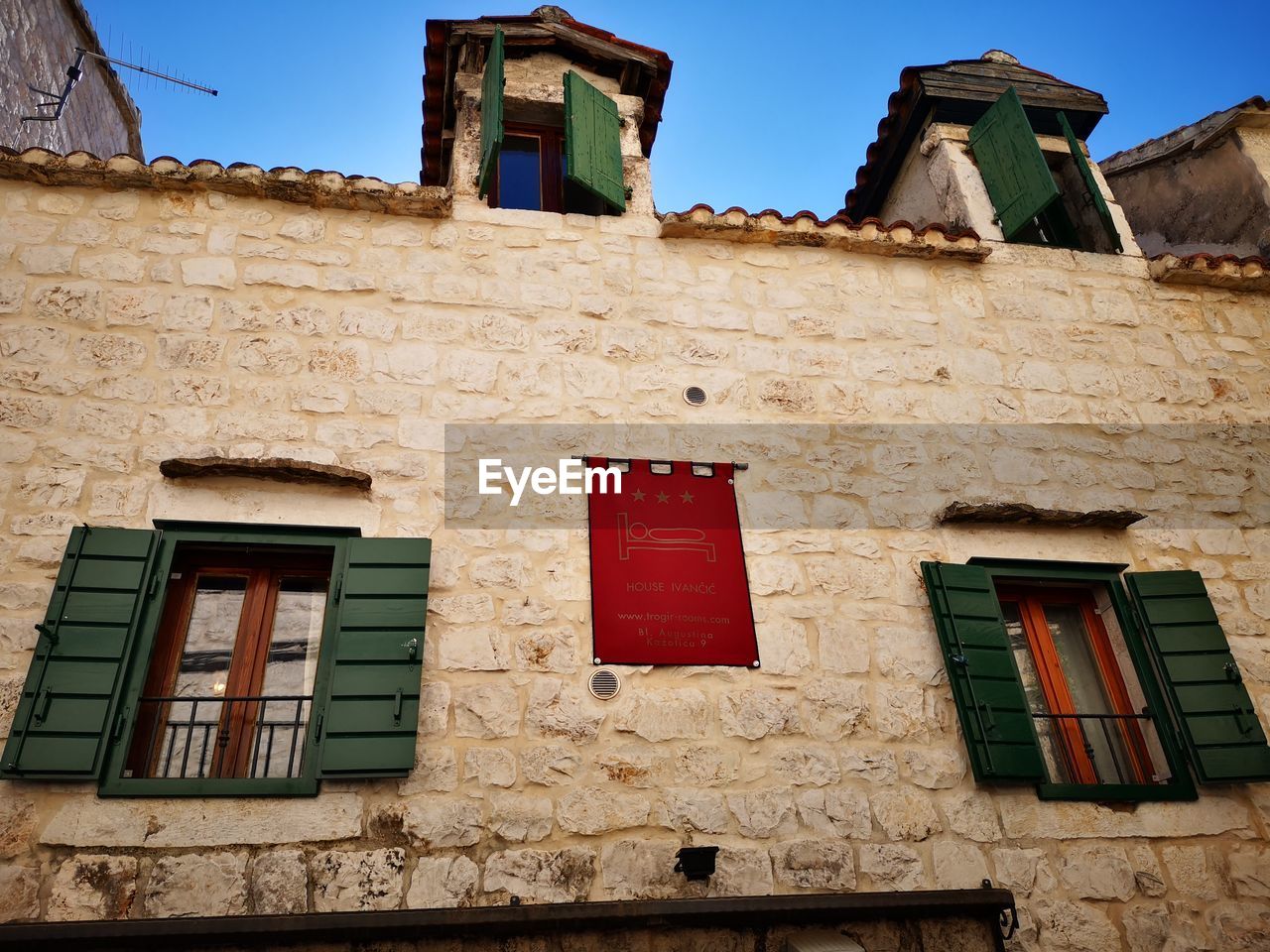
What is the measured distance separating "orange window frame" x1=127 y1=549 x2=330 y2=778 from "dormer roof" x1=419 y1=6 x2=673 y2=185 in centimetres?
400

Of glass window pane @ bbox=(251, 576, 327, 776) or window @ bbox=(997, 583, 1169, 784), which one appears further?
window @ bbox=(997, 583, 1169, 784)

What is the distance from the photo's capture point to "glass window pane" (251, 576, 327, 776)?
380 cm

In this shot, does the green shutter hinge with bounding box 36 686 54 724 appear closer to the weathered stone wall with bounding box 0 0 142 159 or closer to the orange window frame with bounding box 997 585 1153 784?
the orange window frame with bounding box 997 585 1153 784

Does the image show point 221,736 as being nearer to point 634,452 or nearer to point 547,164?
point 634,452

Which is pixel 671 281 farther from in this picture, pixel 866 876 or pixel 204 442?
pixel 866 876

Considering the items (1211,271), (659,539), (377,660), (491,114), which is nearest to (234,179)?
(491,114)

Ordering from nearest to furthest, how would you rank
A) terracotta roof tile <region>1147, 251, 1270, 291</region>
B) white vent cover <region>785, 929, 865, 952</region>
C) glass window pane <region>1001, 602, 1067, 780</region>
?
white vent cover <region>785, 929, 865, 952</region>, glass window pane <region>1001, 602, 1067, 780</region>, terracotta roof tile <region>1147, 251, 1270, 291</region>

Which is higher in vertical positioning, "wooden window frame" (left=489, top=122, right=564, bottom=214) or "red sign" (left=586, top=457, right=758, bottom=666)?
"wooden window frame" (left=489, top=122, right=564, bottom=214)

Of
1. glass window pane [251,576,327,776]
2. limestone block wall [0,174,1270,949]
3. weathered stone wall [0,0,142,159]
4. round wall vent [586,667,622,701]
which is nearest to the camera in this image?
limestone block wall [0,174,1270,949]

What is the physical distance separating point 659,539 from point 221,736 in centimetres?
221

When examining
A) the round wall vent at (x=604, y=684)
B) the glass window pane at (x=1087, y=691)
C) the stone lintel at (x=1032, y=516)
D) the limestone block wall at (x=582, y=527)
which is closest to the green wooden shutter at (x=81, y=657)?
the limestone block wall at (x=582, y=527)

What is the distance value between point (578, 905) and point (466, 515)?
192cm

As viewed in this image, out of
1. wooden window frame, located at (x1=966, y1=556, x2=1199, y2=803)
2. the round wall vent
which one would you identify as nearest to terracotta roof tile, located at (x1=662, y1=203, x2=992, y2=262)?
wooden window frame, located at (x1=966, y1=556, x2=1199, y2=803)

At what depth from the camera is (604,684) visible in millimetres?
4102
